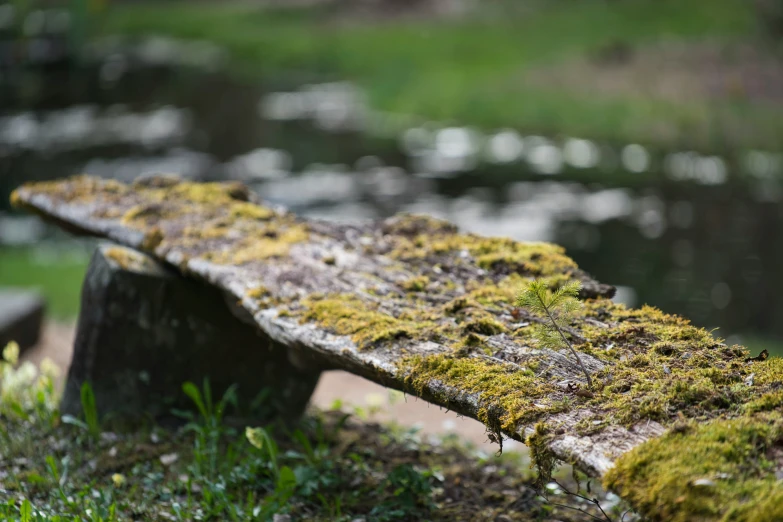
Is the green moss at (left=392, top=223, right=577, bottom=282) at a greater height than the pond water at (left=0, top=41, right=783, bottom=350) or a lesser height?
greater

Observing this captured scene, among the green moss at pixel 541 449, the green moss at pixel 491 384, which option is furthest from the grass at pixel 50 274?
the green moss at pixel 541 449

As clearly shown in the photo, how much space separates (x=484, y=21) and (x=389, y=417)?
67.9 feet

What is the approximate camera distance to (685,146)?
621 inches

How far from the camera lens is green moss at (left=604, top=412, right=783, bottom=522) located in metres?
2.37

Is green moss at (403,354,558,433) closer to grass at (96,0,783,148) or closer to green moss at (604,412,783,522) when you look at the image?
green moss at (604,412,783,522)

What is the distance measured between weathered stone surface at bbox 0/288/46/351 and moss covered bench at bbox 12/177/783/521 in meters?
2.15

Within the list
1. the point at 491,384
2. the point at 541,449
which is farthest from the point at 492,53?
the point at 541,449

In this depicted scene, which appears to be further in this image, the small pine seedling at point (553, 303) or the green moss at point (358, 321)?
the green moss at point (358, 321)

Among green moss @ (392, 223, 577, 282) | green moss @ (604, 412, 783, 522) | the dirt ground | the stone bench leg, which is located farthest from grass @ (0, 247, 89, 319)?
green moss @ (604, 412, 783, 522)

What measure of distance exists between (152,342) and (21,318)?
3.22m

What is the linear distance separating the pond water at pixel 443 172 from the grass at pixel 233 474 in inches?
204

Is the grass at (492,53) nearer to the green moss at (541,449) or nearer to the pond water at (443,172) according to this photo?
the pond water at (443,172)

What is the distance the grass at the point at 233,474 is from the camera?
3.94 m

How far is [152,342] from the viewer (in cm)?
488
